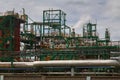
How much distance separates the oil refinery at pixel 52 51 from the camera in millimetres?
37406

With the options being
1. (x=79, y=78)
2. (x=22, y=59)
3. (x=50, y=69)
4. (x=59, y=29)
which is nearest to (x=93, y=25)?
(x=59, y=29)

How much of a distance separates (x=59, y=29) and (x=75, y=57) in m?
19.3

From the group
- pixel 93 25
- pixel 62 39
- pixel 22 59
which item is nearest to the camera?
pixel 22 59

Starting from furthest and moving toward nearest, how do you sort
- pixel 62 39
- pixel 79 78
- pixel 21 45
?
pixel 62 39
pixel 21 45
pixel 79 78

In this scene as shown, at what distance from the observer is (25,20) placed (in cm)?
6125

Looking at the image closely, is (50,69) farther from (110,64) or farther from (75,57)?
(110,64)

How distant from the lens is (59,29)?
65.2 m

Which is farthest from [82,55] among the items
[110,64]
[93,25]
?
[93,25]

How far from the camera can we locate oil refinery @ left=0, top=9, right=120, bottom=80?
37.4 metres

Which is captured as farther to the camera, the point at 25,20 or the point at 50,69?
the point at 25,20

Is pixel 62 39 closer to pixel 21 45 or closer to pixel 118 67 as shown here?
pixel 21 45

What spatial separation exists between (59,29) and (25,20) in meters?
7.70

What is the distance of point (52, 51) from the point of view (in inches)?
1811

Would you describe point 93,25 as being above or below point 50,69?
above
